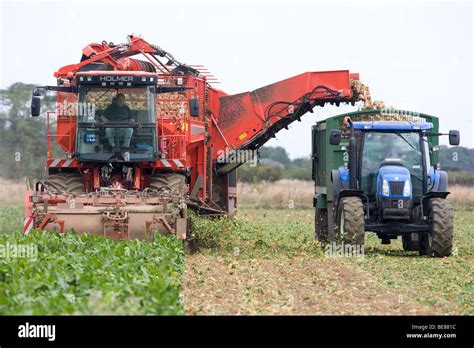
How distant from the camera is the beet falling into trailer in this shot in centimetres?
1550

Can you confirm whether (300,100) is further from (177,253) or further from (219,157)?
(177,253)

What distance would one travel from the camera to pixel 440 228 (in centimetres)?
1642

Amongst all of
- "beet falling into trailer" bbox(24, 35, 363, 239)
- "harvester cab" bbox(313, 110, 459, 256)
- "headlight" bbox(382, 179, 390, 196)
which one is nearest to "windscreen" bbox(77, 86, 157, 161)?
"beet falling into trailer" bbox(24, 35, 363, 239)

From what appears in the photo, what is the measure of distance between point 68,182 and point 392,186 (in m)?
5.35

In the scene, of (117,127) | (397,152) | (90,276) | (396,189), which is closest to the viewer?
(90,276)

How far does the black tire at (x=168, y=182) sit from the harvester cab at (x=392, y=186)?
263 cm

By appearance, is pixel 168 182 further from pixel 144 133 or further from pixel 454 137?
pixel 454 137

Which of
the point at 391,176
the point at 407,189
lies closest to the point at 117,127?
the point at 391,176

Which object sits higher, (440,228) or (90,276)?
(440,228)

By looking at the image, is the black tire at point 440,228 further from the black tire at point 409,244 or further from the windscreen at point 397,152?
the black tire at point 409,244

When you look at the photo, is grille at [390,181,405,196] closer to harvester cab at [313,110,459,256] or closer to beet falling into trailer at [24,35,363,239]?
harvester cab at [313,110,459,256]
